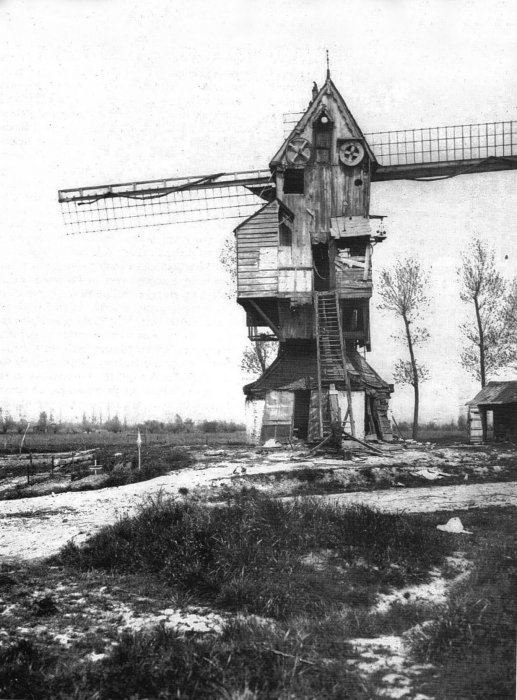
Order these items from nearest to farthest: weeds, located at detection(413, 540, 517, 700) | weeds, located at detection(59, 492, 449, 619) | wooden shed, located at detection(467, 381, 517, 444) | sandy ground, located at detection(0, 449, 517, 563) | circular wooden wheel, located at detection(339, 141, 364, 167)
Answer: weeds, located at detection(413, 540, 517, 700), weeds, located at detection(59, 492, 449, 619), sandy ground, located at detection(0, 449, 517, 563), circular wooden wheel, located at detection(339, 141, 364, 167), wooden shed, located at detection(467, 381, 517, 444)

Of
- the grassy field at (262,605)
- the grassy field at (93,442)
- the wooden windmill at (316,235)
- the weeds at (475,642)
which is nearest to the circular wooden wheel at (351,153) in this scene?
the wooden windmill at (316,235)

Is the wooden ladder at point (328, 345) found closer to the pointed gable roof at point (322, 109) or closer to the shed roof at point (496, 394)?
the pointed gable roof at point (322, 109)

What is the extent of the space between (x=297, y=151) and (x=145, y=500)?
1664cm

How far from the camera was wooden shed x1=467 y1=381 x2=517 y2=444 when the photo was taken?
32.0m

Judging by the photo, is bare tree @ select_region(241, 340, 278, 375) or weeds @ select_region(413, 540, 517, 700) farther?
bare tree @ select_region(241, 340, 278, 375)

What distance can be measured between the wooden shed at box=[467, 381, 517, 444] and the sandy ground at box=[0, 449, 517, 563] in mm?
16761

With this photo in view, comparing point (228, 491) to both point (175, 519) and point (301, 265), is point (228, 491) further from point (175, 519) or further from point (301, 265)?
point (301, 265)

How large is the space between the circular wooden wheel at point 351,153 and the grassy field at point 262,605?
1694 cm

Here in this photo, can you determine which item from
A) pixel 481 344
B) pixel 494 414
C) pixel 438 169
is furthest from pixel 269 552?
pixel 481 344

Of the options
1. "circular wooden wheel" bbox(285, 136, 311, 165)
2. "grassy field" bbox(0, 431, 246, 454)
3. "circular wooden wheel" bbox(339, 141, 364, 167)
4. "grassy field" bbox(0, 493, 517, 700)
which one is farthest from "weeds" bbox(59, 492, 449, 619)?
"grassy field" bbox(0, 431, 246, 454)

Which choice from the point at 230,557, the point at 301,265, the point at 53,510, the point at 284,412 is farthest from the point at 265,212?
the point at 230,557

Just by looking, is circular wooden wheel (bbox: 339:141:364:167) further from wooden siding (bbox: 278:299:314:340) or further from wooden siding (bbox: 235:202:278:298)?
wooden siding (bbox: 278:299:314:340)

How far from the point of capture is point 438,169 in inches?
929

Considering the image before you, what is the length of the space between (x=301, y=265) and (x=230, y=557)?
17.2 m
